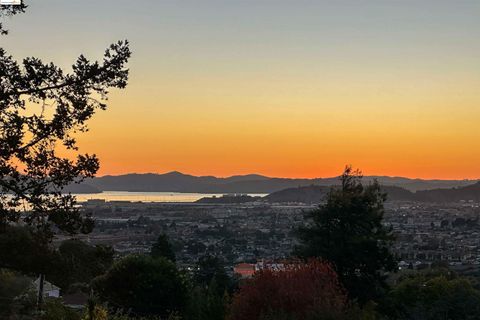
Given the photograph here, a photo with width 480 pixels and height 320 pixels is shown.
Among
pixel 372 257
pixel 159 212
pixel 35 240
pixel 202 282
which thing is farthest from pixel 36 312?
pixel 159 212

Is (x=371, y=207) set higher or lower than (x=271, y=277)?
higher

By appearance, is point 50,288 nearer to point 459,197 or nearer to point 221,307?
point 221,307

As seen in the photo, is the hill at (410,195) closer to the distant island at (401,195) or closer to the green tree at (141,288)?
the distant island at (401,195)

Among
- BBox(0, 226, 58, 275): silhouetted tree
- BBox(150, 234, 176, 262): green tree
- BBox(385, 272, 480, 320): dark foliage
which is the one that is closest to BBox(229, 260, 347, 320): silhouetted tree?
BBox(385, 272, 480, 320): dark foliage

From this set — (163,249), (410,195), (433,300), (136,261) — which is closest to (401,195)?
(410,195)

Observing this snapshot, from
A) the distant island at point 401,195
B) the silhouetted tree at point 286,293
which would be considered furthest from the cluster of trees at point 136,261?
the distant island at point 401,195

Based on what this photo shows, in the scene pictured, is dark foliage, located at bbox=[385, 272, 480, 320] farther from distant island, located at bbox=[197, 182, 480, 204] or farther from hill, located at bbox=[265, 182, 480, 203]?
hill, located at bbox=[265, 182, 480, 203]
